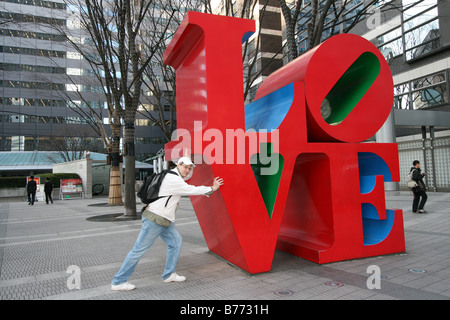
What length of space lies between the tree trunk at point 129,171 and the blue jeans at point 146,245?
708 cm

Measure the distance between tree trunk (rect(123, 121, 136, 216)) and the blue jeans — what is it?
23.2 feet

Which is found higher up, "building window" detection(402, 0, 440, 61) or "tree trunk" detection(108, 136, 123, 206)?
"building window" detection(402, 0, 440, 61)

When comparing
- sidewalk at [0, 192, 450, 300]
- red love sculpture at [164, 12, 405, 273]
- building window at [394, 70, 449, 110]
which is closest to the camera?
sidewalk at [0, 192, 450, 300]

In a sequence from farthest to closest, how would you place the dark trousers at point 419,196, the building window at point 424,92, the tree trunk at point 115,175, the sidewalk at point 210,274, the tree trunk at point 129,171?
1. the building window at point 424,92
2. the tree trunk at point 115,175
3. the tree trunk at point 129,171
4. the dark trousers at point 419,196
5. the sidewalk at point 210,274

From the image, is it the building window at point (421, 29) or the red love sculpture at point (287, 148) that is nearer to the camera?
the red love sculpture at point (287, 148)

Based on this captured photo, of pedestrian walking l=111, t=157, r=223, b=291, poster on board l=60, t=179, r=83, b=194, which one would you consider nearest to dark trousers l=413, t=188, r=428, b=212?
pedestrian walking l=111, t=157, r=223, b=291

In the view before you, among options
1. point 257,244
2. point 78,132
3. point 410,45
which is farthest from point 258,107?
point 78,132

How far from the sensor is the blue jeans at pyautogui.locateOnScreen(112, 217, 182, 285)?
386 centimetres

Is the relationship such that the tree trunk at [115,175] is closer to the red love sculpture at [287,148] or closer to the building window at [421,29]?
the red love sculpture at [287,148]

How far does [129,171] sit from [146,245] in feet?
24.0

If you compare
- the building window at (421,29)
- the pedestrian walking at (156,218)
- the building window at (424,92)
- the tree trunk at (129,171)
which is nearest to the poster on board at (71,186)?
the tree trunk at (129,171)

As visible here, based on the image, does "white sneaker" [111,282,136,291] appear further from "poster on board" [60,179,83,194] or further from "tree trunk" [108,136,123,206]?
"poster on board" [60,179,83,194]

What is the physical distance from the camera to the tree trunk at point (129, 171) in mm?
10812

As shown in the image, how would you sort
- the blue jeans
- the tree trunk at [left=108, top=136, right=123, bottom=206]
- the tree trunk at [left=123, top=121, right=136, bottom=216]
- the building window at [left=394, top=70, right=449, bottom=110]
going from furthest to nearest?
the building window at [left=394, top=70, right=449, bottom=110]
the tree trunk at [left=108, top=136, right=123, bottom=206]
the tree trunk at [left=123, top=121, right=136, bottom=216]
the blue jeans
